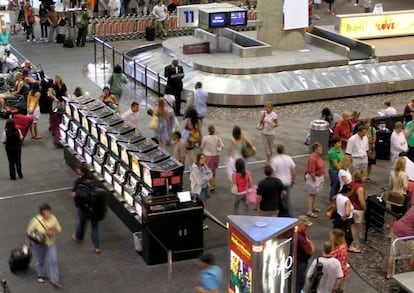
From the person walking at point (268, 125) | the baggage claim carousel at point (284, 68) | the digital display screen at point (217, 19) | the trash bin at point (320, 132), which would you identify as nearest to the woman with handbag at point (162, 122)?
the person walking at point (268, 125)

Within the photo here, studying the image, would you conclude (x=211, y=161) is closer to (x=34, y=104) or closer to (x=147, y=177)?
(x=147, y=177)

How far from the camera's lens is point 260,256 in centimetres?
916

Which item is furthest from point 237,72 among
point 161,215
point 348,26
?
point 161,215

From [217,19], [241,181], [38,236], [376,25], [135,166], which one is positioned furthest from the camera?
[376,25]

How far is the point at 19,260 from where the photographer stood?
12.0 metres

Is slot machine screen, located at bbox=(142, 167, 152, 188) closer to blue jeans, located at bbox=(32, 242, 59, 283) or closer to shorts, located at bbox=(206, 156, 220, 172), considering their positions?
blue jeans, located at bbox=(32, 242, 59, 283)

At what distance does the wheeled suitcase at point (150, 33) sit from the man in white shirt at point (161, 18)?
0.35m

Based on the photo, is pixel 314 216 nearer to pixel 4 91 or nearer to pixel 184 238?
pixel 184 238

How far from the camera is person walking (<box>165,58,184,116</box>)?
67.4ft

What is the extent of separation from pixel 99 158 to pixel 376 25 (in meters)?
15.3

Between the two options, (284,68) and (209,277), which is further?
(284,68)

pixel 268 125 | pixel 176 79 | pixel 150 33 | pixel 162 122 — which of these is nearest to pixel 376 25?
pixel 150 33

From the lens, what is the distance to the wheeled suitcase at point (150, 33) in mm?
30766

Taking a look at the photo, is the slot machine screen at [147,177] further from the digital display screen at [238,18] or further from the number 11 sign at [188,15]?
the number 11 sign at [188,15]
